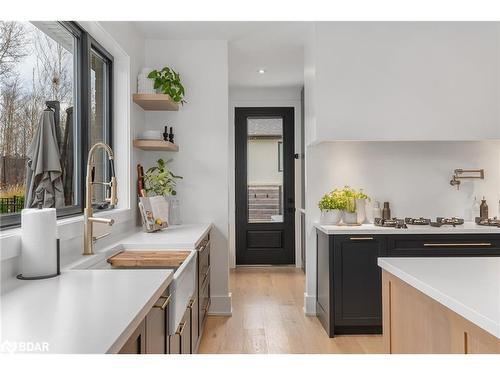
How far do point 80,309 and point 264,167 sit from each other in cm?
498

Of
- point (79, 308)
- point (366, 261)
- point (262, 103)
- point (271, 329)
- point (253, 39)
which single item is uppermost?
point (253, 39)

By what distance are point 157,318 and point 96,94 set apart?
216 centimetres

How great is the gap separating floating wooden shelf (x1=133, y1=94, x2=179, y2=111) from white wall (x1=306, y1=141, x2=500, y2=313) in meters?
1.32

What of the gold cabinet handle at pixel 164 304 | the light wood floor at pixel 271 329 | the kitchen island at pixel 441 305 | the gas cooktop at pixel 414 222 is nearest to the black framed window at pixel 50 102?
the gold cabinet handle at pixel 164 304

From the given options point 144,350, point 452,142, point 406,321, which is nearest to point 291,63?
point 452,142

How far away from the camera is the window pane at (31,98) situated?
1.98 metres

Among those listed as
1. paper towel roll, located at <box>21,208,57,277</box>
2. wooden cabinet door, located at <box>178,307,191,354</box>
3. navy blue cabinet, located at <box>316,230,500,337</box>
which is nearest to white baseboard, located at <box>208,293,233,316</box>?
navy blue cabinet, located at <box>316,230,500,337</box>

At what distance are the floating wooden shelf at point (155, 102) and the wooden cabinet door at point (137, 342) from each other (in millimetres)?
2509

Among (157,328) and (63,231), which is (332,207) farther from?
(157,328)

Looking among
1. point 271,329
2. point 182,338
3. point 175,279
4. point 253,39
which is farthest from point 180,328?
point 253,39

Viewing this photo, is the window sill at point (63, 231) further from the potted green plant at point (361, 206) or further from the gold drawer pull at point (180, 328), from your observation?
the potted green plant at point (361, 206)

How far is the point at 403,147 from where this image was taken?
3.81m

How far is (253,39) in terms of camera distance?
398cm

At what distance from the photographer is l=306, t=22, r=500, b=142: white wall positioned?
3.40 metres
